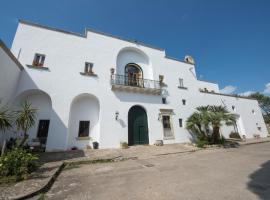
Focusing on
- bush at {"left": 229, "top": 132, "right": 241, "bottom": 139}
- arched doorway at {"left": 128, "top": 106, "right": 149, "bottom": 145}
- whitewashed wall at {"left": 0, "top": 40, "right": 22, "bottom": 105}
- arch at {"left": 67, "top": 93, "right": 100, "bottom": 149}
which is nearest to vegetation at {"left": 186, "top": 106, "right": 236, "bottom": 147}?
arched doorway at {"left": 128, "top": 106, "right": 149, "bottom": 145}

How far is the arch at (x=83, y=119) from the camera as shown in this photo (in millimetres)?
10773

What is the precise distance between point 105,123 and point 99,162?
4073 millimetres

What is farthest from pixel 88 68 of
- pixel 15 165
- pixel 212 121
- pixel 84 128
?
pixel 212 121

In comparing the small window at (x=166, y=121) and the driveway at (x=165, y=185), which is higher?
the small window at (x=166, y=121)

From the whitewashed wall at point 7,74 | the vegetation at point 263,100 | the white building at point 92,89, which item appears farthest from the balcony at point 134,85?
the vegetation at point 263,100

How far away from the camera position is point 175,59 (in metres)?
17.6

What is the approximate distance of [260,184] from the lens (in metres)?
3.90

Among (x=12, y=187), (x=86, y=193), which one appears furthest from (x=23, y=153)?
(x=86, y=193)

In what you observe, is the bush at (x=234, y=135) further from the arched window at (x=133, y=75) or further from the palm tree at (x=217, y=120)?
the arched window at (x=133, y=75)

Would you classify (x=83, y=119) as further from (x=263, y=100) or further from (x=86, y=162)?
(x=263, y=100)

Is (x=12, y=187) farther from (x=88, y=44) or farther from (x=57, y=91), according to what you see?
(x=88, y=44)

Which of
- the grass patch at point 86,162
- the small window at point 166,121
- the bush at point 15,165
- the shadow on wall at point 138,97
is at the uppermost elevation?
the shadow on wall at point 138,97

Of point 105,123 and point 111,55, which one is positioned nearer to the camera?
point 105,123

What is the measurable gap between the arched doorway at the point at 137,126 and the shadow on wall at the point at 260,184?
28.4 feet
